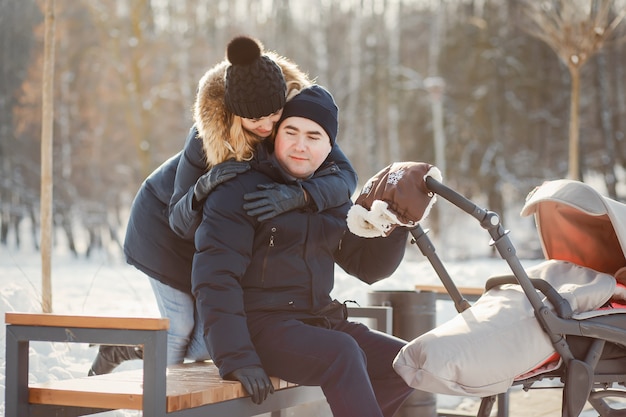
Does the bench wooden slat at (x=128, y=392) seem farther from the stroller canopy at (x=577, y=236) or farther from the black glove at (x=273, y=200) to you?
the stroller canopy at (x=577, y=236)

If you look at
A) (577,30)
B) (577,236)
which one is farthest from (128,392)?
(577,30)

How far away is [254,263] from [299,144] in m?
0.50

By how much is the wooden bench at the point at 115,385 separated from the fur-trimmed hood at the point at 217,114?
83cm

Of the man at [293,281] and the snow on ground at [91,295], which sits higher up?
the man at [293,281]

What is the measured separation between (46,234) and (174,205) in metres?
2.56

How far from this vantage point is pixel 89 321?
296cm

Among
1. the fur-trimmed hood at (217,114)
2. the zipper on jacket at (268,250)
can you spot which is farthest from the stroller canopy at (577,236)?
the fur-trimmed hood at (217,114)

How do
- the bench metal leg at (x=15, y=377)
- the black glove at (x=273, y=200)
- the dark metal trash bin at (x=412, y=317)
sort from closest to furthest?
1. the bench metal leg at (x=15, y=377)
2. the black glove at (x=273, y=200)
3. the dark metal trash bin at (x=412, y=317)

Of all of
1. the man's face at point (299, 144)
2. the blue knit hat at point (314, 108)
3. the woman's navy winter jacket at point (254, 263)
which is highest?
the blue knit hat at point (314, 108)

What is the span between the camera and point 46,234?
19.3 feet

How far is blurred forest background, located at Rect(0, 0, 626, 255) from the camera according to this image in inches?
971

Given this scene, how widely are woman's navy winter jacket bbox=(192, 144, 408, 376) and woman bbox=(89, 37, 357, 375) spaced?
0.20ft

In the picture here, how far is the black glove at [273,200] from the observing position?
3260 millimetres

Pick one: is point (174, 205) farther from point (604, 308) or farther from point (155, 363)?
point (604, 308)
